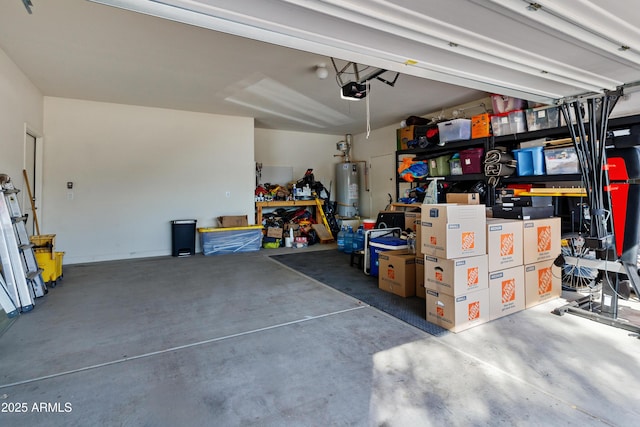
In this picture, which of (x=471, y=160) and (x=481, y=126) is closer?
(x=481, y=126)

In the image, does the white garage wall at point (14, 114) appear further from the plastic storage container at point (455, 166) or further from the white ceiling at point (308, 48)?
the plastic storage container at point (455, 166)

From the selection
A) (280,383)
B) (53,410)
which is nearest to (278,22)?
(280,383)

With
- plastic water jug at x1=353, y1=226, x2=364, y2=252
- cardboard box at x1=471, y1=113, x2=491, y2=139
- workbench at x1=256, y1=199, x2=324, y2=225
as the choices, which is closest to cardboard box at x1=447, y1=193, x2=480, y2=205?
cardboard box at x1=471, y1=113, x2=491, y2=139

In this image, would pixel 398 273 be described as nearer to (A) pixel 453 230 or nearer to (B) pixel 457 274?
(B) pixel 457 274

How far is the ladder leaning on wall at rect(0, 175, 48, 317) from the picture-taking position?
2898 mm

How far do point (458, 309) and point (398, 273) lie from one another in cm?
93

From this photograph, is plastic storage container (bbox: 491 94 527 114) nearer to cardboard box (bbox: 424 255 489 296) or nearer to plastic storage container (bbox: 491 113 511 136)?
plastic storage container (bbox: 491 113 511 136)

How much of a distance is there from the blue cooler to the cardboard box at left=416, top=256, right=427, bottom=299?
37cm

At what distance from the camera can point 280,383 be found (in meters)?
1.86

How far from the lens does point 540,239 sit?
122 inches

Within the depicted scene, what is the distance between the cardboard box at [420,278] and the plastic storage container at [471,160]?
2.29 meters

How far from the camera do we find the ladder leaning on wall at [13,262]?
9.51 feet

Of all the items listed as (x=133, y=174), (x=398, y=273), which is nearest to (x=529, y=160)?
(x=398, y=273)

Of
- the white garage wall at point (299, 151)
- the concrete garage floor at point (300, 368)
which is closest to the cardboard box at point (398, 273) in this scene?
the concrete garage floor at point (300, 368)
